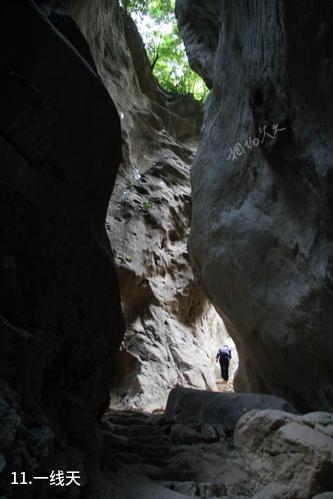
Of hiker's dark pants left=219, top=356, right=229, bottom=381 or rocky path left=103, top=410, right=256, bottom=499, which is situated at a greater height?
hiker's dark pants left=219, top=356, right=229, bottom=381

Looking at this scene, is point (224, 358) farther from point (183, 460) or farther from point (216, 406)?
point (183, 460)

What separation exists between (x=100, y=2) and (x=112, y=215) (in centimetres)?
657

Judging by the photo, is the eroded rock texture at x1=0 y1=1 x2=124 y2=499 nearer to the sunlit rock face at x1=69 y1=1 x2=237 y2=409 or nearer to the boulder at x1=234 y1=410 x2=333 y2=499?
the boulder at x1=234 y1=410 x2=333 y2=499

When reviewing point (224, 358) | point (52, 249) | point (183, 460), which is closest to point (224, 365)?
point (224, 358)

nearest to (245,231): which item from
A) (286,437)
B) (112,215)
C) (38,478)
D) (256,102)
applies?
(256,102)

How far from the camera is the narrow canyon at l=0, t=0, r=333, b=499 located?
3.35 meters

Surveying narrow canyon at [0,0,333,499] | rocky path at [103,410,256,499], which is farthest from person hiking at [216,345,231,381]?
rocky path at [103,410,256,499]

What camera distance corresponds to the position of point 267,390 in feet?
26.2

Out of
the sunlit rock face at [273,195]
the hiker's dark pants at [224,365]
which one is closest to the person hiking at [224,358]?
the hiker's dark pants at [224,365]

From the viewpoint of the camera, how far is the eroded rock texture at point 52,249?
3184 millimetres

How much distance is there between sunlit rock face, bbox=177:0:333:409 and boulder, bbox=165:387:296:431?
0.75 metres

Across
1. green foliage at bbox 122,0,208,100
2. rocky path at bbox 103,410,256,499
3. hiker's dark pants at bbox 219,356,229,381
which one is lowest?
rocky path at bbox 103,410,256,499

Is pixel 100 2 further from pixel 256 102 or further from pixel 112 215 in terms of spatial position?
pixel 256 102

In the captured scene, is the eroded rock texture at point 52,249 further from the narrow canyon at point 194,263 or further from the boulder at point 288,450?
the boulder at point 288,450
